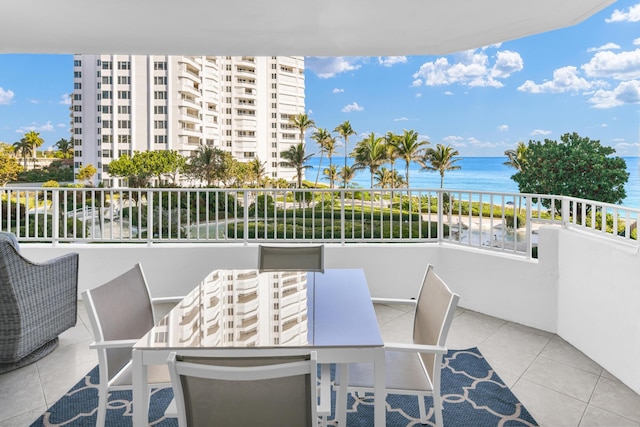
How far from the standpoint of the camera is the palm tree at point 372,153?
33469mm

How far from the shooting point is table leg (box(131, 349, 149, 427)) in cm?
146

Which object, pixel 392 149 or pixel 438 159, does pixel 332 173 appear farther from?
pixel 438 159

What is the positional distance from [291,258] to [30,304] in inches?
71.5

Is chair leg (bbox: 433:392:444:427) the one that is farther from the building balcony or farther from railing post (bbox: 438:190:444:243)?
railing post (bbox: 438:190:444:243)

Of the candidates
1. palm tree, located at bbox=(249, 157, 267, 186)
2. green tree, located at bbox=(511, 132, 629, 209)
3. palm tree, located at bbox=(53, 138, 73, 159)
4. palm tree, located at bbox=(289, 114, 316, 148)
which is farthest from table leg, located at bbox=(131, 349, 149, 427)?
palm tree, located at bbox=(53, 138, 73, 159)

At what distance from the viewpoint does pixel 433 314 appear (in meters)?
1.90

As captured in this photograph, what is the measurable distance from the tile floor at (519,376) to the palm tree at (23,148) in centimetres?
4201

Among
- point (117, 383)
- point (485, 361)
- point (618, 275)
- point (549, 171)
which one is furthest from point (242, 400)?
point (549, 171)

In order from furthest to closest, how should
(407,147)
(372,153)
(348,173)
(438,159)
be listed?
(348,173), (372,153), (438,159), (407,147)

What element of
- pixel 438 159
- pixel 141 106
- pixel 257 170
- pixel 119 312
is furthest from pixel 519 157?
pixel 141 106

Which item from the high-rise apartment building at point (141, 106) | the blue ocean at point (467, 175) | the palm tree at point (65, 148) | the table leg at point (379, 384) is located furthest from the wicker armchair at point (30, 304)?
the palm tree at point (65, 148)

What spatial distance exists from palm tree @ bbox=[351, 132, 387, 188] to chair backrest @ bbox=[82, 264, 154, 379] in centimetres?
3220

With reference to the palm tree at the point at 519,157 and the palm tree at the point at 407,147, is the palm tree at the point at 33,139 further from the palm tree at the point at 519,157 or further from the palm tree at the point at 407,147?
the palm tree at the point at 519,157

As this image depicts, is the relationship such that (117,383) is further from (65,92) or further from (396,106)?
(65,92)
